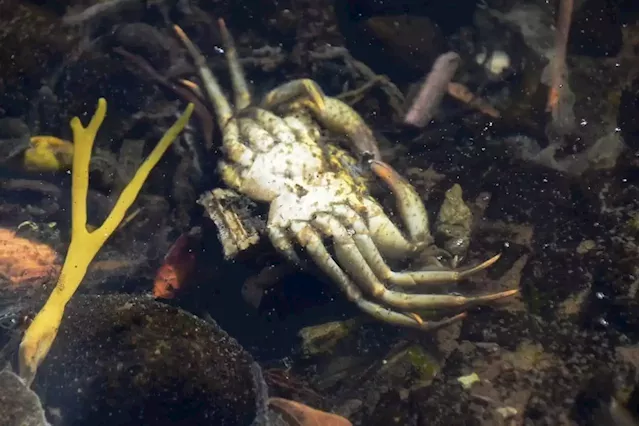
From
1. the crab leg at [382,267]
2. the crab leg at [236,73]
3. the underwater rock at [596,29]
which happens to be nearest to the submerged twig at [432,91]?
the underwater rock at [596,29]

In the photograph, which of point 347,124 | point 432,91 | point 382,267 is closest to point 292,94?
point 347,124

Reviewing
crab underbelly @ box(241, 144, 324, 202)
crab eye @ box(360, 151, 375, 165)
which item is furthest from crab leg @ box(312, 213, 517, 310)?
crab eye @ box(360, 151, 375, 165)

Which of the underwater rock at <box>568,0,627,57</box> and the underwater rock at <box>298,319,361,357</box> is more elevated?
the underwater rock at <box>568,0,627,57</box>

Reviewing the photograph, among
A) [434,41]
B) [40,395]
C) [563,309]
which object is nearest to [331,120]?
[434,41]

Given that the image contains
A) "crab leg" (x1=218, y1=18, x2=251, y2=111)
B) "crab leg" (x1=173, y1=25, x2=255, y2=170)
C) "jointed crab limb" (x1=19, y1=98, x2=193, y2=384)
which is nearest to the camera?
"jointed crab limb" (x1=19, y1=98, x2=193, y2=384)

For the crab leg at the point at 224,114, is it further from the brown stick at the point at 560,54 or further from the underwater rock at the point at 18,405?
the brown stick at the point at 560,54

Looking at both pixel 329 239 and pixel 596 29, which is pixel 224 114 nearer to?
pixel 329 239

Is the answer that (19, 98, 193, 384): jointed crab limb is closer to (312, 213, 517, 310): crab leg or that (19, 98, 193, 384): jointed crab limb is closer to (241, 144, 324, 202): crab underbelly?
(241, 144, 324, 202): crab underbelly
